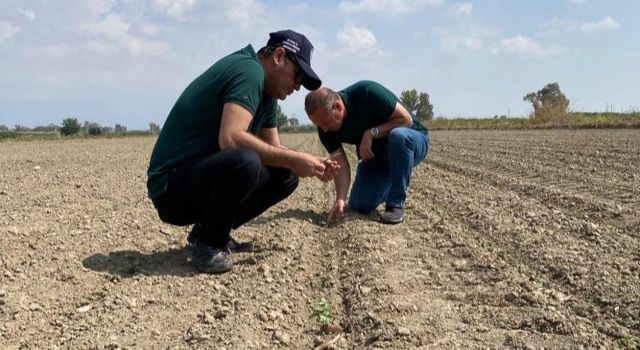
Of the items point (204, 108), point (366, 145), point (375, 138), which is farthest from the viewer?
point (375, 138)

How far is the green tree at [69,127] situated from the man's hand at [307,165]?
50.8 meters

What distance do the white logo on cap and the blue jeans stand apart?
5.29 ft

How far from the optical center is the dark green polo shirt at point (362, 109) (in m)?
4.57

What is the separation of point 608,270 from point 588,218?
4.44ft

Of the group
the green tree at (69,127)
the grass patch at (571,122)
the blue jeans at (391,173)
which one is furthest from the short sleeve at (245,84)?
the green tree at (69,127)

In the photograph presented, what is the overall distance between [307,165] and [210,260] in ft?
2.42

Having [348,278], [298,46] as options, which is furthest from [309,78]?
[348,278]

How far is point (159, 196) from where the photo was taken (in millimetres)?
3285

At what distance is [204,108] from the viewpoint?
3098 millimetres

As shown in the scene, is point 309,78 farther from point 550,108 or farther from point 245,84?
point 550,108

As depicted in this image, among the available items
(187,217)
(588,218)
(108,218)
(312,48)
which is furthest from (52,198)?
(588,218)

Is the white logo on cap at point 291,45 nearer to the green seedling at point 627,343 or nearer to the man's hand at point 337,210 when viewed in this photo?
the man's hand at point 337,210

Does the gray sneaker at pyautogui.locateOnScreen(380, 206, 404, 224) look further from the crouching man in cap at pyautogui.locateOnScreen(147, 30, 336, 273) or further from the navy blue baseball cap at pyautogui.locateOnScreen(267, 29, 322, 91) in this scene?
the navy blue baseball cap at pyautogui.locateOnScreen(267, 29, 322, 91)

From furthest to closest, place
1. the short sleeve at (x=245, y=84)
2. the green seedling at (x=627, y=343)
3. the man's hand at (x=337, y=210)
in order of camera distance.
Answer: the man's hand at (x=337, y=210)
the short sleeve at (x=245, y=84)
the green seedling at (x=627, y=343)
